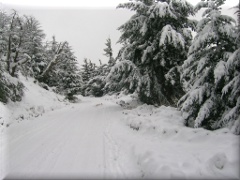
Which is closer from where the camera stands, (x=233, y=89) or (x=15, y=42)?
(x=233, y=89)

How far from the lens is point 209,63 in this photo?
9.34 meters

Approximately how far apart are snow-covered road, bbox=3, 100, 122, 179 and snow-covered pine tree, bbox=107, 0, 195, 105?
5.98 m

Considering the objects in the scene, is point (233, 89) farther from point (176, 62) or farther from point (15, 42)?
point (15, 42)

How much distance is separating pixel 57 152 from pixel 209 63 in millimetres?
6359

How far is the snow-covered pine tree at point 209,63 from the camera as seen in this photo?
8602 mm

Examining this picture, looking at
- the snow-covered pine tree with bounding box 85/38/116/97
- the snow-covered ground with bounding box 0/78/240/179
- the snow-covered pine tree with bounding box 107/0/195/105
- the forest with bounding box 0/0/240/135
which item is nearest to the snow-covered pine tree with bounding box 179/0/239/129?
the forest with bounding box 0/0/240/135

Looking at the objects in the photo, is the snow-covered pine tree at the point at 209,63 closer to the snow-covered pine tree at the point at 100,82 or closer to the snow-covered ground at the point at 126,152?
the snow-covered ground at the point at 126,152

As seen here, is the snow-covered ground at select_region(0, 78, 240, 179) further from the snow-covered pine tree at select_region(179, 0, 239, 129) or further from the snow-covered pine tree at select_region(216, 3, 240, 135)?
the snow-covered pine tree at select_region(179, 0, 239, 129)

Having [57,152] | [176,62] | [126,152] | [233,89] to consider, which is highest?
[233,89]

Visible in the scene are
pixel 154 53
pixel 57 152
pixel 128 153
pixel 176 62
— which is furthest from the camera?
pixel 154 53

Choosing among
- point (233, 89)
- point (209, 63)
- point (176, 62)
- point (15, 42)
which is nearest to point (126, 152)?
point (233, 89)

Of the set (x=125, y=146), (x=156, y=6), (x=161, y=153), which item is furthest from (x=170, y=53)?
(x=161, y=153)

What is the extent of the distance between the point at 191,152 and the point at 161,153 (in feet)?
2.58

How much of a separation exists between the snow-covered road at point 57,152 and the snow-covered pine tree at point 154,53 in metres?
5.98
